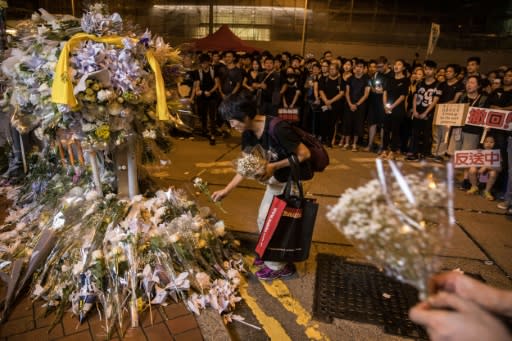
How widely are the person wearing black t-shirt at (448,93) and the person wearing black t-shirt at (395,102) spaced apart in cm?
75

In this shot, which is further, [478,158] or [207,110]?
[207,110]

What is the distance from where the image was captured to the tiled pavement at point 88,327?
2721 mm

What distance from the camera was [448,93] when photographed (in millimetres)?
7602

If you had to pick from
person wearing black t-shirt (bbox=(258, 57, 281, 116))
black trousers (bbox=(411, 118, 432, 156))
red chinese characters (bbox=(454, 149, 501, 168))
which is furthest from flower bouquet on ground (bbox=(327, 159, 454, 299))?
person wearing black t-shirt (bbox=(258, 57, 281, 116))

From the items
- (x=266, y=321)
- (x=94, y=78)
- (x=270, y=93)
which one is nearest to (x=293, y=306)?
(x=266, y=321)

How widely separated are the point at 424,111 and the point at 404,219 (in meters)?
7.42

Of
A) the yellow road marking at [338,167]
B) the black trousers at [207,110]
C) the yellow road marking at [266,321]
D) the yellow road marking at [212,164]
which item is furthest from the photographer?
the black trousers at [207,110]

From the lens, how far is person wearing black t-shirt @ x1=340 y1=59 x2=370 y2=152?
8742 mm

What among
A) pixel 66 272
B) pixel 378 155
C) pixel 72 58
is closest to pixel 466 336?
pixel 66 272

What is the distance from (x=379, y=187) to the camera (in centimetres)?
141

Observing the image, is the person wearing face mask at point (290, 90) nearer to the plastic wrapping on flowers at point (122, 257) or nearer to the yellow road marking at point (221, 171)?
the yellow road marking at point (221, 171)

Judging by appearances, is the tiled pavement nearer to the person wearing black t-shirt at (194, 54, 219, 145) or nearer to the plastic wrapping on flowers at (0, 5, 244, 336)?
the plastic wrapping on flowers at (0, 5, 244, 336)

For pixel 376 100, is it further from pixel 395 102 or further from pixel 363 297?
pixel 363 297

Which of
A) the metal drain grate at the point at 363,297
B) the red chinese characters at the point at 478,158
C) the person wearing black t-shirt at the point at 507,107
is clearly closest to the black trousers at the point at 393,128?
the person wearing black t-shirt at the point at 507,107
